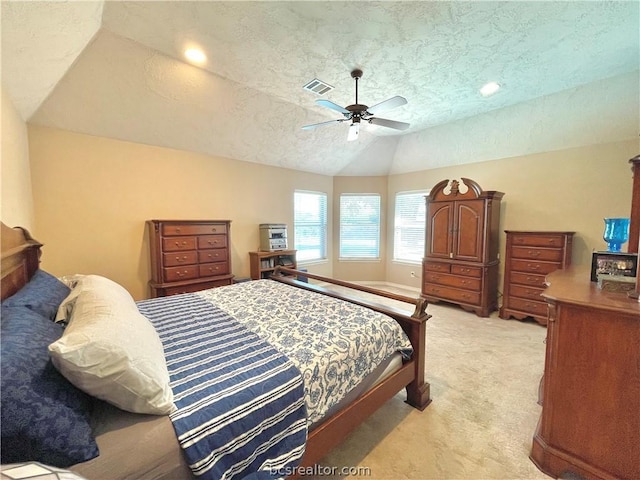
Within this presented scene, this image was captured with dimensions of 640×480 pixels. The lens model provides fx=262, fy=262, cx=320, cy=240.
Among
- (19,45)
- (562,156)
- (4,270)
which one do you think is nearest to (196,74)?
(19,45)

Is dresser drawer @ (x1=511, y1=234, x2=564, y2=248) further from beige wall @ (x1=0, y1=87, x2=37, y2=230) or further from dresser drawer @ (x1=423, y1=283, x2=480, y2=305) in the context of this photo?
beige wall @ (x1=0, y1=87, x2=37, y2=230)

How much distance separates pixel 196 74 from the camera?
2.87 meters

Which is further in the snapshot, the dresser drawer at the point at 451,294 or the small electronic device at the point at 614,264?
the dresser drawer at the point at 451,294

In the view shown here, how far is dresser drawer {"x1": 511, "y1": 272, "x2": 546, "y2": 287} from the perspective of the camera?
11.6 feet

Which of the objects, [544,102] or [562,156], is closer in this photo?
[544,102]

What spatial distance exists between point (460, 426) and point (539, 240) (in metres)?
2.86

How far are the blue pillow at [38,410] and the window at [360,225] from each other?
5.25 metres

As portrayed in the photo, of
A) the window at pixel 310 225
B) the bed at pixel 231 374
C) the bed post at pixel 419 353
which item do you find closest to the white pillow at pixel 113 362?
the bed at pixel 231 374

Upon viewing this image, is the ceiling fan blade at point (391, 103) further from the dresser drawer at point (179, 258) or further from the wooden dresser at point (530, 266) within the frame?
the dresser drawer at point (179, 258)

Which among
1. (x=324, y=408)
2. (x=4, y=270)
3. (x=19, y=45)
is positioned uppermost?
(x=19, y=45)

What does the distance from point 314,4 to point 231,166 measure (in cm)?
276

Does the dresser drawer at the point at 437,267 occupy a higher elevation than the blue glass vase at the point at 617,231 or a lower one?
lower

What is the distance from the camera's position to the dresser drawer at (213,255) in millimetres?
3566

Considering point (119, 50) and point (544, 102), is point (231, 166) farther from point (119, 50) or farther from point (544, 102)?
point (544, 102)
